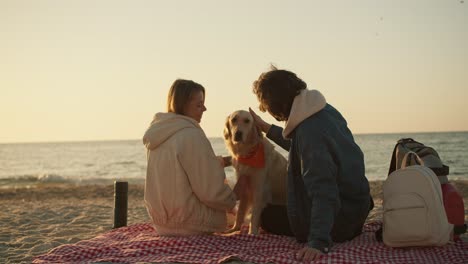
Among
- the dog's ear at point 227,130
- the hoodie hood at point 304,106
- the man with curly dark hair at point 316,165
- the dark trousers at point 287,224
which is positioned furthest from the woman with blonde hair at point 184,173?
the hoodie hood at point 304,106

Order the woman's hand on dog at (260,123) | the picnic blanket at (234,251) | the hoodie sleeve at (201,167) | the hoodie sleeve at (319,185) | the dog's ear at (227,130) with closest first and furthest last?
the hoodie sleeve at (319,185) < the picnic blanket at (234,251) < the hoodie sleeve at (201,167) < the woman's hand on dog at (260,123) < the dog's ear at (227,130)

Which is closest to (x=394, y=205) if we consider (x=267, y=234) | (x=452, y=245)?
(x=452, y=245)

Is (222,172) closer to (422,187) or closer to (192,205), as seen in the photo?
(192,205)

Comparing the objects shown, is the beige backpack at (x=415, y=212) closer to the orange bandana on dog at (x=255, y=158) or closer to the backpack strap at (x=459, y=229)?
the backpack strap at (x=459, y=229)

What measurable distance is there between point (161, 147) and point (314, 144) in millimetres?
1655

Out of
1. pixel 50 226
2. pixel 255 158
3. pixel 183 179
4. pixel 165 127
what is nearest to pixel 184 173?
pixel 183 179

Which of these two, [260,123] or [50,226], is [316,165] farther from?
[50,226]

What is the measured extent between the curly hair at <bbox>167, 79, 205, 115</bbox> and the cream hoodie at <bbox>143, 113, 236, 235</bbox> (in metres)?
0.15

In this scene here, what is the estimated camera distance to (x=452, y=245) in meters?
4.00

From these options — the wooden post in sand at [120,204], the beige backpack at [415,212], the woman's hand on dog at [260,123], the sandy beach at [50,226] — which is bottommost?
the sandy beach at [50,226]

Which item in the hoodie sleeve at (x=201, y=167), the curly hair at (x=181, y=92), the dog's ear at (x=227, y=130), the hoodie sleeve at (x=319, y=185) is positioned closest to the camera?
the hoodie sleeve at (x=319, y=185)

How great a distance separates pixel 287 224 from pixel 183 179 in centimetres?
109

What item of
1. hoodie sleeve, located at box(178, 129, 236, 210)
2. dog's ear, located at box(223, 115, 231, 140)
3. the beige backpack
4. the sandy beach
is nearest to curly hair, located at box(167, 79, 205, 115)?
hoodie sleeve, located at box(178, 129, 236, 210)

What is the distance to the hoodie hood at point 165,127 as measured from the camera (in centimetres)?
460
